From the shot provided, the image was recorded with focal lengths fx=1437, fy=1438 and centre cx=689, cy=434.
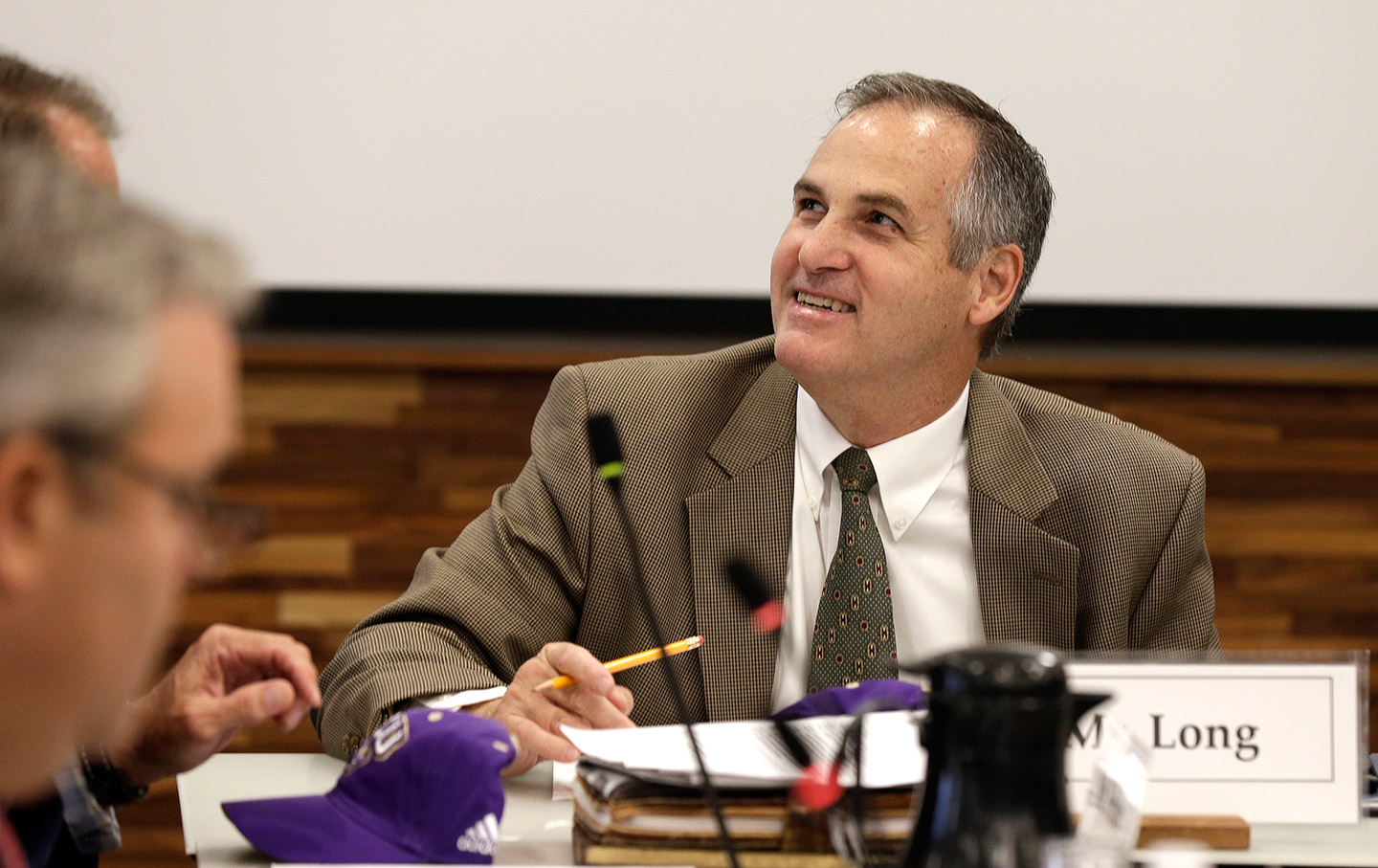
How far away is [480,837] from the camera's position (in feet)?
3.46

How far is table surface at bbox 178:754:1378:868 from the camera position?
3.67 feet

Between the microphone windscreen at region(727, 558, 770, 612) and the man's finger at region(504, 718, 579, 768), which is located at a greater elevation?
the microphone windscreen at region(727, 558, 770, 612)

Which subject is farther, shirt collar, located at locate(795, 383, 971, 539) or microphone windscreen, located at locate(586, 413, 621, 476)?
shirt collar, located at locate(795, 383, 971, 539)

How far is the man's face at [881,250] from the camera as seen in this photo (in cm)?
179

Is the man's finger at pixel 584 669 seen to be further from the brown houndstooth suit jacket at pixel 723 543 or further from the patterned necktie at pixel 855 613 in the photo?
the patterned necktie at pixel 855 613

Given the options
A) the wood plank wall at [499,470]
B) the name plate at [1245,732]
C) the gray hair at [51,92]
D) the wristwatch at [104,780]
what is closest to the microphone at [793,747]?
the name plate at [1245,732]

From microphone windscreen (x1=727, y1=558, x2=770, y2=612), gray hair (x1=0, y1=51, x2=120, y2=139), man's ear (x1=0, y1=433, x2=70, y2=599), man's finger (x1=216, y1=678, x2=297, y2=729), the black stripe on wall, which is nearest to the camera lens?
man's ear (x1=0, y1=433, x2=70, y2=599)

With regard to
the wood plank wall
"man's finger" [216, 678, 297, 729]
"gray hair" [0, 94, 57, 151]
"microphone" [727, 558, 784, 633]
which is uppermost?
"gray hair" [0, 94, 57, 151]

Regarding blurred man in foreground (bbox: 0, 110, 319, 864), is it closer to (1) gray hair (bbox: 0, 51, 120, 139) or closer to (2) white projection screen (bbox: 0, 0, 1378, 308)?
(1) gray hair (bbox: 0, 51, 120, 139)

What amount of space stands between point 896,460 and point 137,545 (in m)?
1.24

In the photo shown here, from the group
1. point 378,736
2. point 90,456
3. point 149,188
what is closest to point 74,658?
point 90,456

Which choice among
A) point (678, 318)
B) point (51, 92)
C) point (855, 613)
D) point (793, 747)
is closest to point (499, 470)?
point (678, 318)

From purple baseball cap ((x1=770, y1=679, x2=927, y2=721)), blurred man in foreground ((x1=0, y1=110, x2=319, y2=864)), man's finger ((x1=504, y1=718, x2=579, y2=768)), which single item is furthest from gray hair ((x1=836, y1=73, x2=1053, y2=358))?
blurred man in foreground ((x1=0, y1=110, x2=319, y2=864))

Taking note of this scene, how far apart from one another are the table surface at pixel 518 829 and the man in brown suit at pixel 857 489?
23cm
